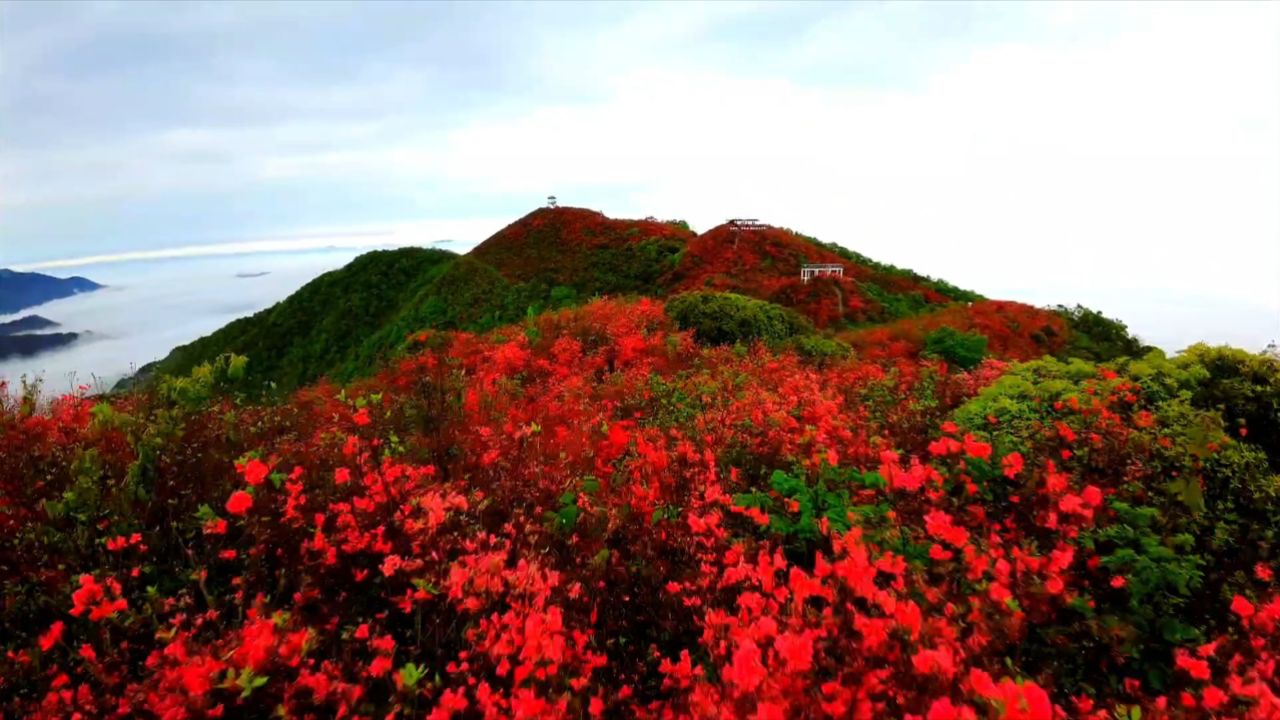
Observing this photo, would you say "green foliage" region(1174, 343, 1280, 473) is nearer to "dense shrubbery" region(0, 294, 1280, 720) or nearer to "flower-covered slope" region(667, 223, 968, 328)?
"dense shrubbery" region(0, 294, 1280, 720)

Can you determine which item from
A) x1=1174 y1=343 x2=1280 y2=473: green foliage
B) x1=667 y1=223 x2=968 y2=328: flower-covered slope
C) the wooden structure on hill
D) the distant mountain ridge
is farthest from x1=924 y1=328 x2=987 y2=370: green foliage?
the wooden structure on hill

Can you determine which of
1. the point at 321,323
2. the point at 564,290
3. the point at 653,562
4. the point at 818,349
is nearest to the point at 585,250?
the point at 564,290

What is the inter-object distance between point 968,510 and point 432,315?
34.3 m

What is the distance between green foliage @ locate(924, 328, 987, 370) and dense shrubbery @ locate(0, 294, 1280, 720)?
8.83 meters

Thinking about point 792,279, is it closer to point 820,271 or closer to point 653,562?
point 820,271

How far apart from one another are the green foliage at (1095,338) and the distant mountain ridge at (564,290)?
60 centimetres

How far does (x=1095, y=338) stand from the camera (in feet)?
73.4

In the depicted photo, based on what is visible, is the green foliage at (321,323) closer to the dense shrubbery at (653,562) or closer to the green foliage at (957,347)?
the green foliage at (957,347)

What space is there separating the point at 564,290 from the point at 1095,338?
2586cm

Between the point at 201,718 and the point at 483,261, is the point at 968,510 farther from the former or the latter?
the point at 483,261

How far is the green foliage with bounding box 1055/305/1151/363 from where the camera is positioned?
20.8m

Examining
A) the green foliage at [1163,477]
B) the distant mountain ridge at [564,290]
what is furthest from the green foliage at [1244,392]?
the distant mountain ridge at [564,290]

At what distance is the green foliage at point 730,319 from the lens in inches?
593

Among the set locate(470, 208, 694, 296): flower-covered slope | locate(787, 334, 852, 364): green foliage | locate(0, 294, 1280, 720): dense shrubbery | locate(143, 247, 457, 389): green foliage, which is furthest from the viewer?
locate(143, 247, 457, 389): green foliage
